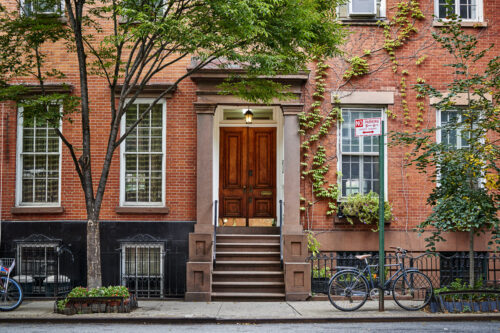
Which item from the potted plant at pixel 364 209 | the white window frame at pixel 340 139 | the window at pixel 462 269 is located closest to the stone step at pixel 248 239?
the potted plant at pixel 364 209

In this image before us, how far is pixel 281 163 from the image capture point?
14.0 m

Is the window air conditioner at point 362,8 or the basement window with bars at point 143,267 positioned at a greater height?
the window air conditioner at point 362,8

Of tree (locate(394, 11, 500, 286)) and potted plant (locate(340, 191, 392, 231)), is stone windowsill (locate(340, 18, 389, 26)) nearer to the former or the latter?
tree (locate(394, 11, 500, 286))

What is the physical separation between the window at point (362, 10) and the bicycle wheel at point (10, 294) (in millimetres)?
9571

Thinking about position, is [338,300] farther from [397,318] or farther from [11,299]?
[11,299]

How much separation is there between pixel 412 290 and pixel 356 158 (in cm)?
405

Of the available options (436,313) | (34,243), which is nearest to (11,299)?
(34,243)

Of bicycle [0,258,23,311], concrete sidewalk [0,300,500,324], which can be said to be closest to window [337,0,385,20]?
concrete sidewalk [0,300,500,324]

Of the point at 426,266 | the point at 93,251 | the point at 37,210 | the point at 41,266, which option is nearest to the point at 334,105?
the point at 426,266

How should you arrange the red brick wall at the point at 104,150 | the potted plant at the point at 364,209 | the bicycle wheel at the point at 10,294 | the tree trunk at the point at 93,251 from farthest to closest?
the red brick wall at the point at 104,150
the potted plant at the point at 364,209
the bicycle wheel at the point at 10,294
the tree trunk at the point at 93,251

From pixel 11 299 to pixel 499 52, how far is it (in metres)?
12.5

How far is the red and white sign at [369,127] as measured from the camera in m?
9.74

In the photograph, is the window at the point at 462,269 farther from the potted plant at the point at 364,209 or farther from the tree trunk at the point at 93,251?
the tree trunk at the point at 93,251

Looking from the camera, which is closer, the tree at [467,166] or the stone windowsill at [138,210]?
the tree at [467,166]
